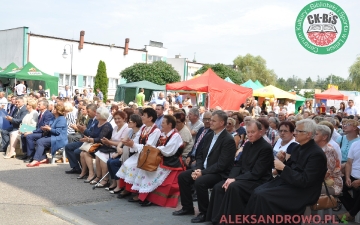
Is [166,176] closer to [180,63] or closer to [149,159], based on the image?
[149,159]

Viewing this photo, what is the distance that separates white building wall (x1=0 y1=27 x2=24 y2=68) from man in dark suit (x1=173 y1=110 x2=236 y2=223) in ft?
122

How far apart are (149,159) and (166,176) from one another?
A: 446 mm

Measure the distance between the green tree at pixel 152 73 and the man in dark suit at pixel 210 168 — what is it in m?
36.8

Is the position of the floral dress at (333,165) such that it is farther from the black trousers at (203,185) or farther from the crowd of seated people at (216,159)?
the black trousers at (203,185)

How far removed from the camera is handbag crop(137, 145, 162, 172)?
763 cm

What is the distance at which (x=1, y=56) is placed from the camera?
4472cm

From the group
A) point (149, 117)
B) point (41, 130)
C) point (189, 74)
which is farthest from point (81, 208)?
point (189, 74)

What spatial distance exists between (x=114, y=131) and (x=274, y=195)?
15.0 feet

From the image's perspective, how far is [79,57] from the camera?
45750 millimetres

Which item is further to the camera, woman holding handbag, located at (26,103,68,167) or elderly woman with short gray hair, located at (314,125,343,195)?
woman holding handbag, located at (26,103,68,167)

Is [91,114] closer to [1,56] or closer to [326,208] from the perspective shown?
[326,208]

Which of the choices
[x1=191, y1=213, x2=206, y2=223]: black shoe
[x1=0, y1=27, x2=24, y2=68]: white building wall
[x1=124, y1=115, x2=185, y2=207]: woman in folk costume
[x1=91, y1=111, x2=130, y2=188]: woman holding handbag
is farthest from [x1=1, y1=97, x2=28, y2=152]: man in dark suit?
[x1=0, y1=27, x2=24, y2=68]: white building wall

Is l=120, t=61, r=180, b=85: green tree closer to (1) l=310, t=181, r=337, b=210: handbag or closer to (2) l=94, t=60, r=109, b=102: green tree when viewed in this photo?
(2) l=94, t=60, r=109, b=102: green tree

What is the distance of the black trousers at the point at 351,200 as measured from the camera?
693 cm
